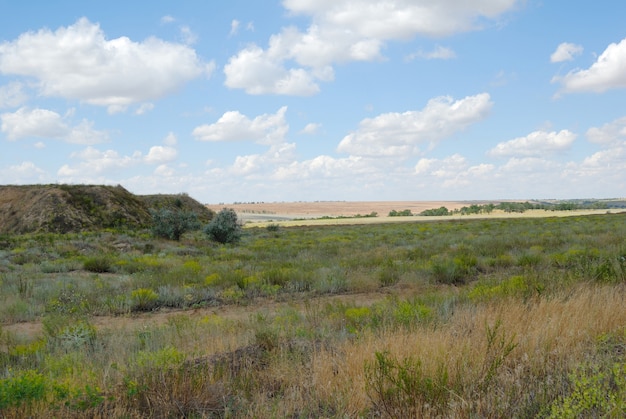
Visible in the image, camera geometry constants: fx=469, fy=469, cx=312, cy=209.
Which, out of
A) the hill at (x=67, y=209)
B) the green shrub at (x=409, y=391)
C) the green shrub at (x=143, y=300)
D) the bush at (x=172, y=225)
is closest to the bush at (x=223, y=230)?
the bush at (x=172, y=225)

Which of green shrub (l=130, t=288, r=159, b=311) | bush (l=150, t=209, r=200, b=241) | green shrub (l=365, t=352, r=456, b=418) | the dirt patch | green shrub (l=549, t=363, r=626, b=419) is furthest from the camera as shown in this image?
bush (l=150, t=209, r=200, b=241)

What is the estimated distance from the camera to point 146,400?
4047 millimetres

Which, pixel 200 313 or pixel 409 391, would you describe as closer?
pixel 409 391

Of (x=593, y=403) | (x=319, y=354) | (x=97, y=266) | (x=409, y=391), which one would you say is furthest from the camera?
(x=97, y=266)

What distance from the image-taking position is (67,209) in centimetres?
3672

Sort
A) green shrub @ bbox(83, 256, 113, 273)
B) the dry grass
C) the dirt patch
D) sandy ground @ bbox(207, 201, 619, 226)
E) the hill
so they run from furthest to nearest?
sandy ground @ bbox(207, 201, 619, 226), the hill, green shrub @ bbox(83, 256, 113, 273), the dirt patch, the dry grass

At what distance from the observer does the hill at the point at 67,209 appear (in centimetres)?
3519

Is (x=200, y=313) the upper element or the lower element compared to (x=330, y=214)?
lower

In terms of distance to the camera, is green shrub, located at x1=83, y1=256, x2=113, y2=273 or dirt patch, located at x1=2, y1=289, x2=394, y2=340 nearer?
dirt patch, located at x1=2, y1=289, x2=394, y2=340

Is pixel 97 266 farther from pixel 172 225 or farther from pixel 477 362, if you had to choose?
pixel 477 362

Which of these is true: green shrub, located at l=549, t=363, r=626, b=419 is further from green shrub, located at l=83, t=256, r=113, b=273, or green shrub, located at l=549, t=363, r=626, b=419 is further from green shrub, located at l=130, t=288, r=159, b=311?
green shrub, located at l=83, t=256, r=113, b=273

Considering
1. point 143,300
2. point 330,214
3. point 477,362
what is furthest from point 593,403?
point 330,214

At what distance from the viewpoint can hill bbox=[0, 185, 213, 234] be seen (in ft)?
115

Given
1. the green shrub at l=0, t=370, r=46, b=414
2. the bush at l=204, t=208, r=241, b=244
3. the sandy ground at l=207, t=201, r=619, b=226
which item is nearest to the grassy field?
the green shrub at l=0, t=370, r=46, b=414
